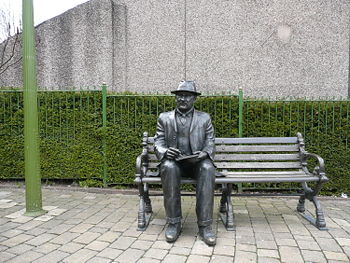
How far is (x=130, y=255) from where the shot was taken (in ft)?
8.87

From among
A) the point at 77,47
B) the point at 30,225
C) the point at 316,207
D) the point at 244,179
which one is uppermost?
the point at 77,47

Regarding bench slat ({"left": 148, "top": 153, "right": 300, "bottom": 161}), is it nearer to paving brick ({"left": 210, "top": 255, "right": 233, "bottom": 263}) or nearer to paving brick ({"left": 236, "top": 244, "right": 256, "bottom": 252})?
paving brick ({"left": 236, "top": 244, "right": 256, "bottom": 252})

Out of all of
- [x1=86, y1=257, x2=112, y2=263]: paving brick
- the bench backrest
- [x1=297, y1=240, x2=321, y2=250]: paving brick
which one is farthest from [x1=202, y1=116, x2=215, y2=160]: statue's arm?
[x1=86, y1=257, x2=112, y2=263]: paving brick

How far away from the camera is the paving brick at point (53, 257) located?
258cm

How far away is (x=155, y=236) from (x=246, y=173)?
5.13ft

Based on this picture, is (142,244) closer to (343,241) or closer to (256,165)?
(256,165)

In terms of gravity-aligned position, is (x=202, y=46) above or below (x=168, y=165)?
above

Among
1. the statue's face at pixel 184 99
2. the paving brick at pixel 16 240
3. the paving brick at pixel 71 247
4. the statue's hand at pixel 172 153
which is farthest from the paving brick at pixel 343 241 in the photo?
the paving brick at pixel 16 240

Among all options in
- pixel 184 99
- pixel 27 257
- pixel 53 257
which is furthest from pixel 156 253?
pixel 184 99

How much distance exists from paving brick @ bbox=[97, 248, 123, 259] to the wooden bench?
2.01ft

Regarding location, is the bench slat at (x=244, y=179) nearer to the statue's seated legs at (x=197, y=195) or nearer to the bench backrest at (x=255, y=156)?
the statue's seated legs at (x=197, y=195)

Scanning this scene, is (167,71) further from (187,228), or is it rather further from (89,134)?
(187,228)

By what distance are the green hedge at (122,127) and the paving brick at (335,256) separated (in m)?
2.74

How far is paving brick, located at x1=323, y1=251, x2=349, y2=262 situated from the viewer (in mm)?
2641
